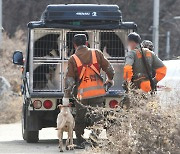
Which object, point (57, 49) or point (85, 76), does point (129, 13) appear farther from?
point (85, 76)

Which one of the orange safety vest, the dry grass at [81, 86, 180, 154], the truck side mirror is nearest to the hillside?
the truck side mirror

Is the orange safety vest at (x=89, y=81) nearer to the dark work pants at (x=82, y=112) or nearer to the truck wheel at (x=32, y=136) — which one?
the dark work pants at (x=82, y=112)

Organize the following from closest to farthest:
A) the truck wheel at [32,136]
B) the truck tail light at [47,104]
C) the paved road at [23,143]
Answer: the paved road at [23,143], the truck tail light at [47,104], the truck wheel at [32,136]

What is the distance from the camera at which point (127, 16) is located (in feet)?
230

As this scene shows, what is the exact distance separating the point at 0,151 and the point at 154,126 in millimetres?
4552

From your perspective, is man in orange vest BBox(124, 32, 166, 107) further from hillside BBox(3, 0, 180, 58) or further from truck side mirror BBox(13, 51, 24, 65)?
hillside BBox(3, 0, 180, 58)

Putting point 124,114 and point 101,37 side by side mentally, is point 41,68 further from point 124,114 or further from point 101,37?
point 124,114

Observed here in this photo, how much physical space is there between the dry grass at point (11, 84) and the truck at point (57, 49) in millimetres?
7790

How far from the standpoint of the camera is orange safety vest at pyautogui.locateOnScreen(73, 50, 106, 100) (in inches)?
488

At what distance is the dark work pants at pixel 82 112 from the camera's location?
40.8 ft

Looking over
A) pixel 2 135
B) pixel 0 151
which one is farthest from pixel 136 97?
pixel 2 135

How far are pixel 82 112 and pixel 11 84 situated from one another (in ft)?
68.9

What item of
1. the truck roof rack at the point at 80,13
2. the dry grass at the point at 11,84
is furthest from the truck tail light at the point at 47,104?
the dry grass at the point at 11,84

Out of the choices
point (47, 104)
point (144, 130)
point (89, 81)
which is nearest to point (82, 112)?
point (89, 81)
